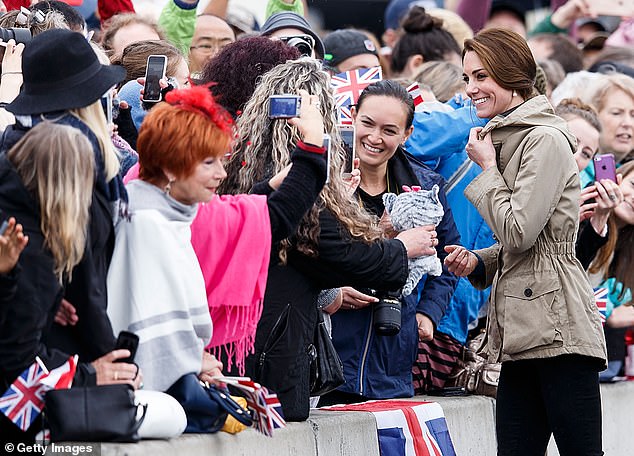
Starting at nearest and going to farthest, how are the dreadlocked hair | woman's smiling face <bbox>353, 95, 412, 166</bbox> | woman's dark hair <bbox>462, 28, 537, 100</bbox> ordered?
the dreadlocked hair, woman's dark hair <bbox>462, 28, 537, 100</bbox>, woman's smiling face <bbox>353, 95, 412, 166</bbox>

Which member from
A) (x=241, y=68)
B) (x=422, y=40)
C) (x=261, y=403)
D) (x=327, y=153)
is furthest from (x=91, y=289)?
(x=422, y=40)

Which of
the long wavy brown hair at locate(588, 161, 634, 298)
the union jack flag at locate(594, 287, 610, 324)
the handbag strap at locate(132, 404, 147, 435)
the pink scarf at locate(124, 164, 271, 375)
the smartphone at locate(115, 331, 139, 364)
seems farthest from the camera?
the union jack flag at locate(594, 287, 610, 324)

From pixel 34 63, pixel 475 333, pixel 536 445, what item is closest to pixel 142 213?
pixel 34 63

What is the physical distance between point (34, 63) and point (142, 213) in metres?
0.64

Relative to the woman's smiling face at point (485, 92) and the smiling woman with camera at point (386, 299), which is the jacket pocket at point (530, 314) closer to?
the smiling woman with camera at point (386, 299)

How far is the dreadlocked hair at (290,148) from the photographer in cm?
524

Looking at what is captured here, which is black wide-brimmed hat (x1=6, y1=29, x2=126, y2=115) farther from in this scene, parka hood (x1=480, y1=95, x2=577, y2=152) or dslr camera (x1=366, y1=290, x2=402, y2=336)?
dslr camera (x1=366, y1=290, x2=402, y2=336)

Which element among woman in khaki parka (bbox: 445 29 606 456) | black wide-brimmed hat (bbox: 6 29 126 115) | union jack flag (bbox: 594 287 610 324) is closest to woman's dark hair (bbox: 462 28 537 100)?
woman in khaki parka (bbox: 445 29 606 456)

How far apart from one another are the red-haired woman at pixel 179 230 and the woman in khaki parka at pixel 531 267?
109 cm

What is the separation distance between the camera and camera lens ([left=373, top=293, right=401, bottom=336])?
6.14 metres

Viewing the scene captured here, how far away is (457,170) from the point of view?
735cm

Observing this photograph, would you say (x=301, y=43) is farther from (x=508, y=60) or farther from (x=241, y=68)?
(x=508, y=60)

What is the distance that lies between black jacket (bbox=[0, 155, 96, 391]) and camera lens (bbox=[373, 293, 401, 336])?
220cm

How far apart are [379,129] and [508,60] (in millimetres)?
906
